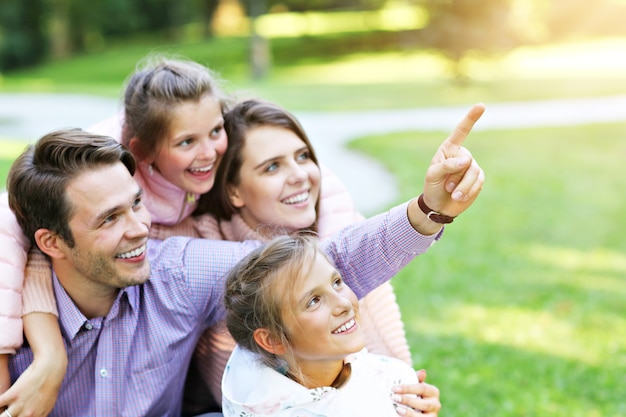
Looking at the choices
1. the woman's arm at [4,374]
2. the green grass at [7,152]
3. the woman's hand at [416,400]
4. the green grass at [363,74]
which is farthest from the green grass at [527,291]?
the green grass at [7,152]

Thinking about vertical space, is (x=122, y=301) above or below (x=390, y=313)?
above

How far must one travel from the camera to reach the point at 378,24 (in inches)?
1367

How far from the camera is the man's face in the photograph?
2377mm

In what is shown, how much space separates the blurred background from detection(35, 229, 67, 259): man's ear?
1.07 meters

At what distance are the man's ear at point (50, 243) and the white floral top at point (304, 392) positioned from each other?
63 centimetres

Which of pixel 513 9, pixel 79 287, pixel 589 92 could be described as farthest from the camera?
pixel 513 9

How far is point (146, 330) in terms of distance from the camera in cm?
252

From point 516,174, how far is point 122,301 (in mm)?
7559

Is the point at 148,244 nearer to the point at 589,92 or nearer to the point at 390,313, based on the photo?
the point at 390,313

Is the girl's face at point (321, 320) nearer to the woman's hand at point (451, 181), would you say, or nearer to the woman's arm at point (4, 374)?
the woman's hand at point (451, 181)

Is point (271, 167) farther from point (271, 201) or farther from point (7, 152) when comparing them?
point (7, 152)

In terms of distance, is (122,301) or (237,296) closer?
(237,296)

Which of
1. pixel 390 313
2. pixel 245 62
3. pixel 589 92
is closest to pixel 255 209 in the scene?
pixel 390 313

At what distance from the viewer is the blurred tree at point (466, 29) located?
1723 centimetres
